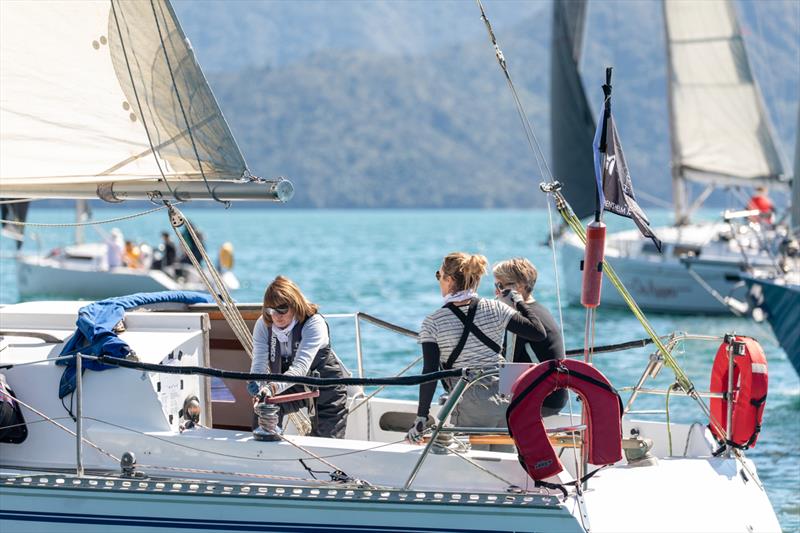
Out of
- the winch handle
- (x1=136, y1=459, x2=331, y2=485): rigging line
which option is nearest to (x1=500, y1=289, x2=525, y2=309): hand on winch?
the winch handle

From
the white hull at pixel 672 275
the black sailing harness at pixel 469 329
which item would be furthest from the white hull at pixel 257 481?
the white hull at pixel 672 275

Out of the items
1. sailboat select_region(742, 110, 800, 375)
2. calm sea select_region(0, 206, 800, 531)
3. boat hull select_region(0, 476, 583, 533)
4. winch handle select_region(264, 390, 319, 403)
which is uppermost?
winch handle select_region(264, 390, 319, 403)

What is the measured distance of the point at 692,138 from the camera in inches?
1119

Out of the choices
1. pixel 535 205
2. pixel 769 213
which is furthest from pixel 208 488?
pixel 535 205

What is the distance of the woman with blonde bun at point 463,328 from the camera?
647 centimetres

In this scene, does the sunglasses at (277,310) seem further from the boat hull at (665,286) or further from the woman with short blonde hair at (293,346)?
the boat hull at (665,286)

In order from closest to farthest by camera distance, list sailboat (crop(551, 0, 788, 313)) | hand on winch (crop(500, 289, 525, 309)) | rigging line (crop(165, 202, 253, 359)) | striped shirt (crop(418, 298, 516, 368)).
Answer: striped shirt (crop(418, 298, 516, 368)), hand on winch (crop(500, 289, 525, 309)), rigging line (crop(165, 202, 253, 359)), sailboat (crop(551, 0, 788, 313))

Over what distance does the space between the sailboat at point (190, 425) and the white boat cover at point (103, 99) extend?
10mm

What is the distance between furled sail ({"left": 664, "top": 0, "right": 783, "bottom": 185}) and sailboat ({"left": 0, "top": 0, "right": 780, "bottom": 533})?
21.5 meters

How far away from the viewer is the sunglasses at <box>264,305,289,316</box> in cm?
671

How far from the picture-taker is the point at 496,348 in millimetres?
6512

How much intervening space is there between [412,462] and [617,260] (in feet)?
68.0

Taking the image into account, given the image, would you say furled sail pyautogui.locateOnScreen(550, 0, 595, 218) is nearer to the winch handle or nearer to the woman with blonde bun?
the woman with blonde bun

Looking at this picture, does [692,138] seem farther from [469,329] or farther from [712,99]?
[469,329]
